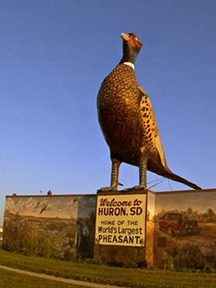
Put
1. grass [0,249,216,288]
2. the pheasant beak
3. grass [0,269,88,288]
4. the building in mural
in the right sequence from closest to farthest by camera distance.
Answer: grass [0,269,88,288] → grass [0,249,216,288] → the building in mural → the pheasant beak

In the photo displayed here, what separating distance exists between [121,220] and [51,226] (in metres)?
4.42

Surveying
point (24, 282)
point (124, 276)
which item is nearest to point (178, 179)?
point (124, 276)

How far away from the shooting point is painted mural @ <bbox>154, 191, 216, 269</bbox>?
1428 centimetres

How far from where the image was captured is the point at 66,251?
1773cm

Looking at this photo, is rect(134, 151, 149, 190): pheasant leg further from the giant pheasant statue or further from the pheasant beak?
the pheasant beak

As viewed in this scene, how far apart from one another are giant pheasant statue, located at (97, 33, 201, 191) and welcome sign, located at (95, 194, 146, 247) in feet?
2.03

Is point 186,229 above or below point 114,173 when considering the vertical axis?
below

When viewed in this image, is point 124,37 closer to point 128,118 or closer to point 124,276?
point 128,118

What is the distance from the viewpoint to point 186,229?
585 inches

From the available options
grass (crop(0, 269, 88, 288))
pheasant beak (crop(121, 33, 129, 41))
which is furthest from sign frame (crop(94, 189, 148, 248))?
pheasant beak (crop(121, 33, 129, 41))

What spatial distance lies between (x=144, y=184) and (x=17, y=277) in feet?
21.5

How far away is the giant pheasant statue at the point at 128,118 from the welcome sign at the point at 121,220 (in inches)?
24.3

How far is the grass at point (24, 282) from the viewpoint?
1005 cm

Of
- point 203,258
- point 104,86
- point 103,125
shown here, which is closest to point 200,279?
point 203,258
